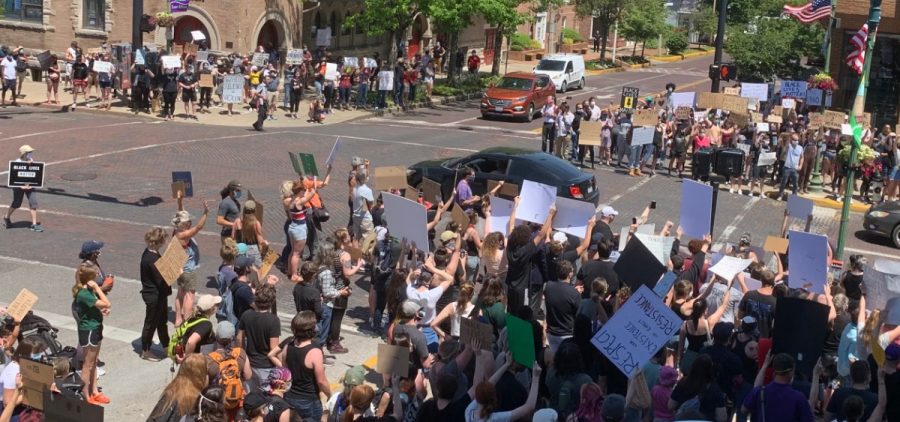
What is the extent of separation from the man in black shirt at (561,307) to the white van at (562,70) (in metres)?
34.1

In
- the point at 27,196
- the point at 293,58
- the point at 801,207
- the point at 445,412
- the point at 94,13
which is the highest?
the point at 94,13

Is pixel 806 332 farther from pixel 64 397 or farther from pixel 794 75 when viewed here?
pixel 794 75

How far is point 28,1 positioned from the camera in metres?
40.3

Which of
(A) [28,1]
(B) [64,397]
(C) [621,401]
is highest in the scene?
(A) [28,1]

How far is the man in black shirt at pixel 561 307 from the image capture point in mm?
10578

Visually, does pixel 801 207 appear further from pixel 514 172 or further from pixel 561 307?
pixel 514 172

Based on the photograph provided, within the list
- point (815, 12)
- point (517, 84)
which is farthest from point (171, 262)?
point (517, 84)

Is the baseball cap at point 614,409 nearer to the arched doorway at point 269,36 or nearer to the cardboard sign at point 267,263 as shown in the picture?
the cardboard sign at point 267,263

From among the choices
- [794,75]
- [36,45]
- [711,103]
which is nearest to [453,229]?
[711,103]

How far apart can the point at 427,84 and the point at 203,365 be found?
31.9 metres

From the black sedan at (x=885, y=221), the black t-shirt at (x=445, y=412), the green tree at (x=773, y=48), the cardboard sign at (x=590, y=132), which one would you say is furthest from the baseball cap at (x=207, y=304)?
the green tree at (x=773, y=48)

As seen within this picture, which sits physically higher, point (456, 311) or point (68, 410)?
point (456, 311)

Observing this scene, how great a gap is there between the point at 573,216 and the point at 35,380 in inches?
293

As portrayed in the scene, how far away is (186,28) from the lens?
40.4 meters
